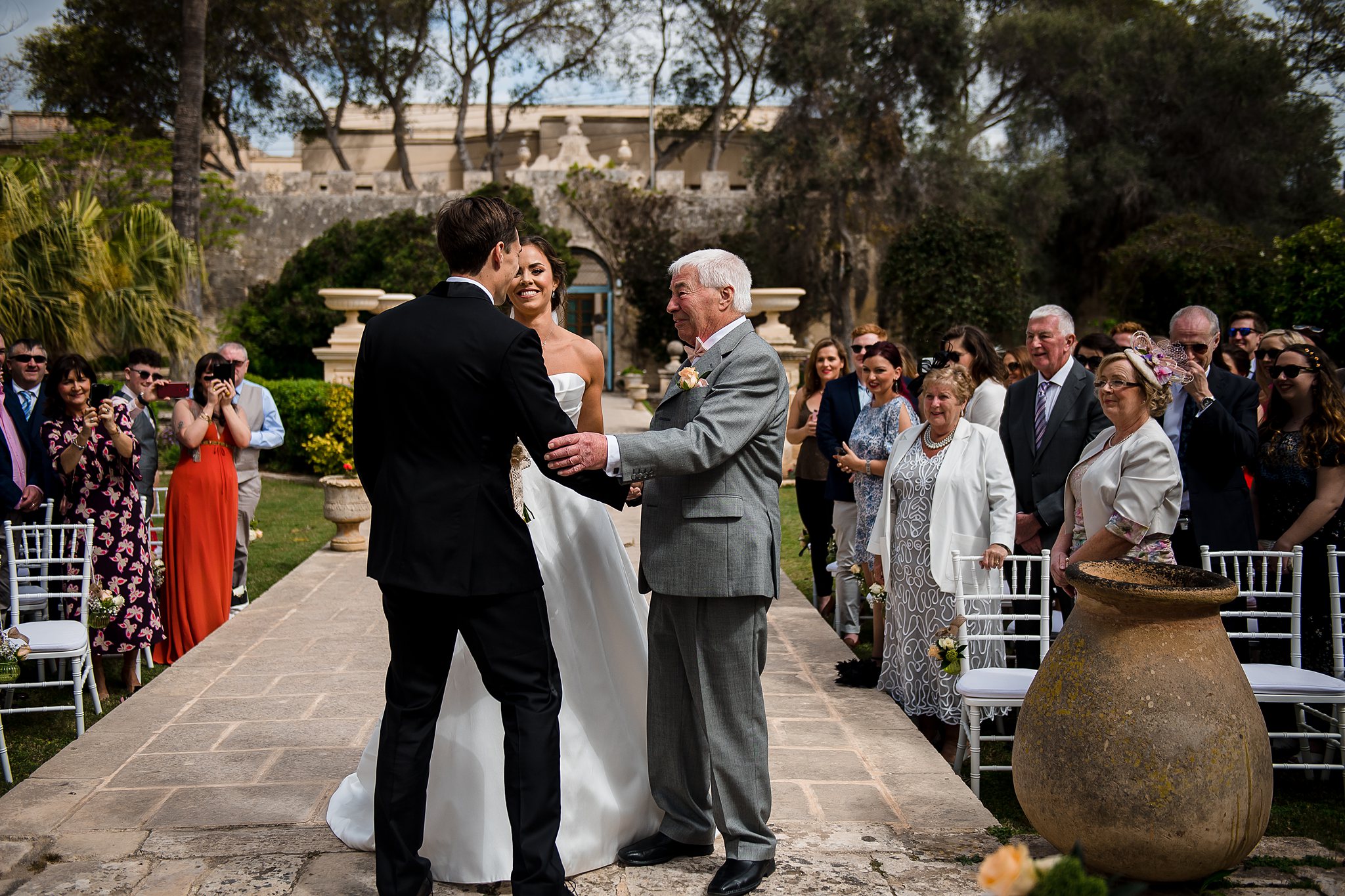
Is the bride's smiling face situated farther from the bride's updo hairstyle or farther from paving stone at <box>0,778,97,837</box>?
paving stone at <box>0,778,97,837</box>

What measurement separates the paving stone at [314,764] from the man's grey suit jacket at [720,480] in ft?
5.42

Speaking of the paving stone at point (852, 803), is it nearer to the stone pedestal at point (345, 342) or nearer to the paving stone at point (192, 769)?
the paving stone at point (192, 769)

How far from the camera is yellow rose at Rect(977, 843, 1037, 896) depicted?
1611mm

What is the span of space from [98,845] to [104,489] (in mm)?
2677

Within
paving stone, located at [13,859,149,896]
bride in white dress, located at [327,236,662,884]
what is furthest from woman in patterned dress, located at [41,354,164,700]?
bride in white dress, located at [327,236,662,884]

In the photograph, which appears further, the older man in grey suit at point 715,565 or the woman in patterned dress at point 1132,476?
the woman in patterned dress at point 1132,476

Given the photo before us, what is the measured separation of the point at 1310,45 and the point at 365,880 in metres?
25.9

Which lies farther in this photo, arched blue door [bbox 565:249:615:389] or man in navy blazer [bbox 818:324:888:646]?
arched blue door [bbox 565:249:615:389]

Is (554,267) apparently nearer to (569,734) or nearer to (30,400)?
(569,734)

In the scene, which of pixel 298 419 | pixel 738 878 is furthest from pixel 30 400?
pixel 298 419

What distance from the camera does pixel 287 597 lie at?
7281mm

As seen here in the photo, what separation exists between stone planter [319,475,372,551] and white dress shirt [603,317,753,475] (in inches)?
240

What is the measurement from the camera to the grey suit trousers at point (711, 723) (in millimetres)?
3248

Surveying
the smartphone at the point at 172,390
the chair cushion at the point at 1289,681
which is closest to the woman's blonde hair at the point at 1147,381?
the chair cushion at the point at 1289,681
